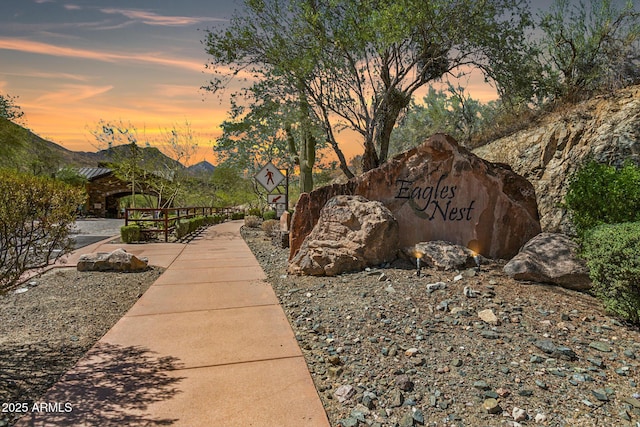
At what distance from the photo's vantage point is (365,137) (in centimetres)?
1052

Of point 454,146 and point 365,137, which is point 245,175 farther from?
point 454,146

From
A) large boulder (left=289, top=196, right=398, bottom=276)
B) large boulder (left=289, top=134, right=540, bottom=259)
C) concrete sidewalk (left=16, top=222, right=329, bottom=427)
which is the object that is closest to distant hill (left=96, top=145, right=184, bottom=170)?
large boulder (left=289, top=196, right=398, bottom=276)

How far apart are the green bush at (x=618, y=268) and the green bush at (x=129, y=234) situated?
12.6 meters

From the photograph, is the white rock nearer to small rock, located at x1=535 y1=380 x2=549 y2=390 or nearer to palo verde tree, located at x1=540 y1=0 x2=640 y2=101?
small rock, located at x1=535 y1=380 x2=549 y2=390

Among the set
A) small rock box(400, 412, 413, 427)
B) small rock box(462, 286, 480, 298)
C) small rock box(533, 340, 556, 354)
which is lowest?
small rock box(400, 412, 413, 427)

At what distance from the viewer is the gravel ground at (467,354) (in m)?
2.54

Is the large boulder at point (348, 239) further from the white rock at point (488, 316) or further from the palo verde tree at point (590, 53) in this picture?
the palo verde tree at point (590, 53)

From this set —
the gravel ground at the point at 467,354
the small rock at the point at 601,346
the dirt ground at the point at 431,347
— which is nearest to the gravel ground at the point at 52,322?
the dirt ground at the point at 431,347

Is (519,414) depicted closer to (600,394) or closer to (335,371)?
(600,394)

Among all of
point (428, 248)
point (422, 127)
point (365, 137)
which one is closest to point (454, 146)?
point (428, 248)

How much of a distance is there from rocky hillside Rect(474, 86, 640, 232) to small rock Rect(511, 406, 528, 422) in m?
5.72

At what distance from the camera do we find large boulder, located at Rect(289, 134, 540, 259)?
6.17 meters

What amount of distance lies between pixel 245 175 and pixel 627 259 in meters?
31.5

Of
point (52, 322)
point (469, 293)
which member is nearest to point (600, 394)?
point (469, 293)
